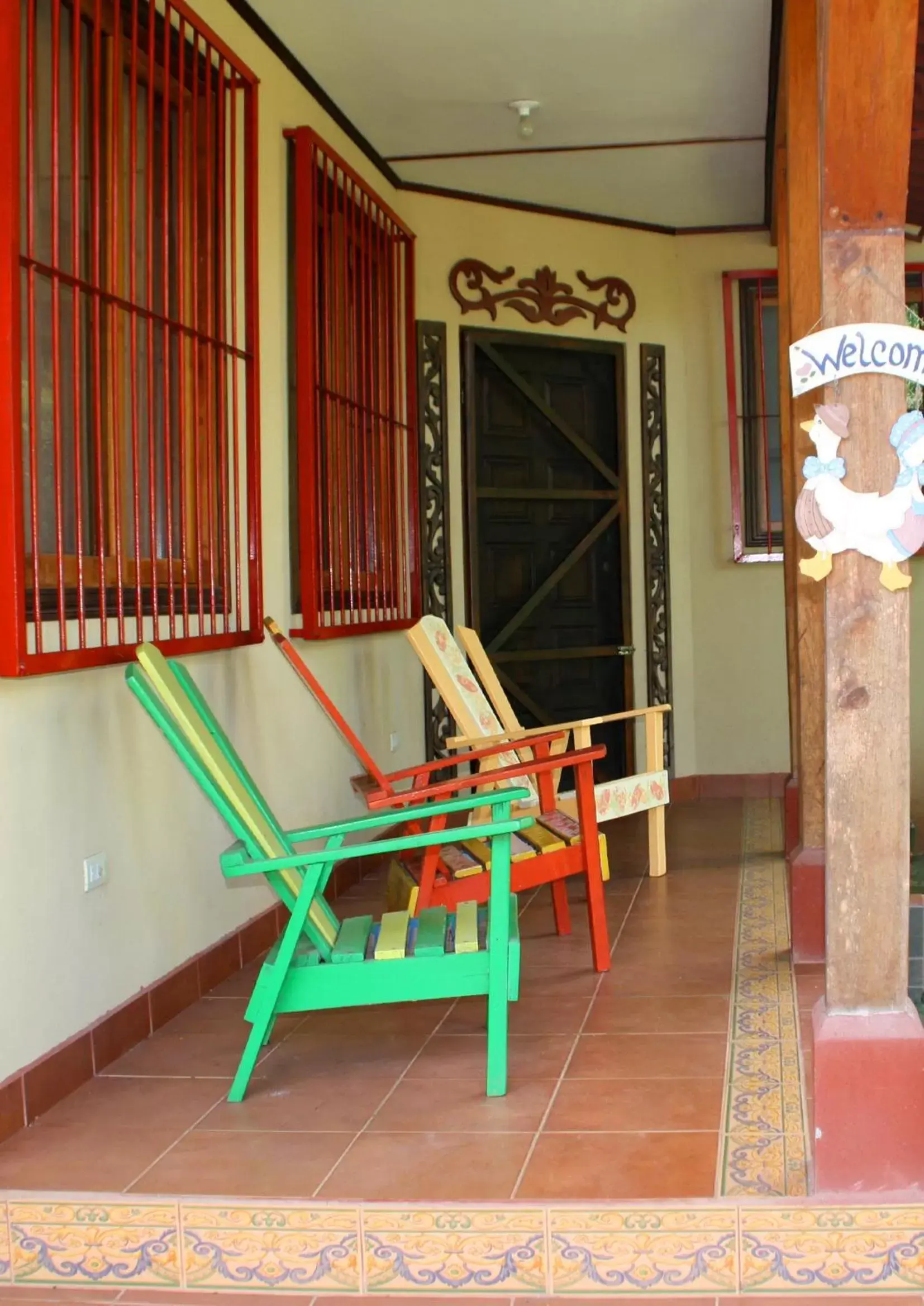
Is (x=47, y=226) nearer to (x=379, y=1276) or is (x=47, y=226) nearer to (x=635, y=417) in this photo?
(x=379, y=1276)

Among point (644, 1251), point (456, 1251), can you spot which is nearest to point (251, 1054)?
point (456, 1251)

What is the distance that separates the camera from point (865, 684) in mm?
2791

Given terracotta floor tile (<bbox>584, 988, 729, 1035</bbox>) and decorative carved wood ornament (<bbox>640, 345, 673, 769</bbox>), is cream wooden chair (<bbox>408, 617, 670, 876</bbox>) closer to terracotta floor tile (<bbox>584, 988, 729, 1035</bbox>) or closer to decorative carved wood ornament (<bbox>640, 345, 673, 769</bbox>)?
terracotta floor tile (<bbox>584, 988, 729, 1035</bbox>)

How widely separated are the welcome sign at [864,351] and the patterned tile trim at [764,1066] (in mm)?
1476

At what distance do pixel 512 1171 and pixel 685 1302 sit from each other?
444 millimetres

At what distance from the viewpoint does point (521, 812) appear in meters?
4.93

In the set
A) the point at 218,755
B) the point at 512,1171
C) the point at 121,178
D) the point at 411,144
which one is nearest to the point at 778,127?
the point at 411,144

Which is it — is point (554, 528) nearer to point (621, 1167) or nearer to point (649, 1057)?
point (649, 1057)

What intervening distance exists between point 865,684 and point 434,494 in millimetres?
4445

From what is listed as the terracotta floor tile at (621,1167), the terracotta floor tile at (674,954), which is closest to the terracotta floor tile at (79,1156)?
the terracotta floor tile at (621,1167)

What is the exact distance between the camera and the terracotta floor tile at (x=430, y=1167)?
277cm

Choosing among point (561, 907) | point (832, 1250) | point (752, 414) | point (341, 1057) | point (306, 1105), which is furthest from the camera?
point (752, 414)

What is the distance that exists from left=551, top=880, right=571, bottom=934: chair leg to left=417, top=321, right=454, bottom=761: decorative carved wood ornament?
222 cm

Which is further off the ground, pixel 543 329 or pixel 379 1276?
pixel 543 329
